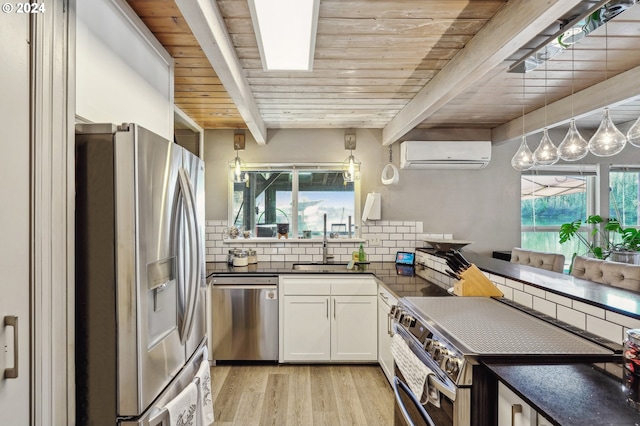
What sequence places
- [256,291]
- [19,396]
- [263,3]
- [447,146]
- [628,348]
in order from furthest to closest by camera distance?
[447,146] < [256,291] < [263,3] < [628,348] < [19,396]

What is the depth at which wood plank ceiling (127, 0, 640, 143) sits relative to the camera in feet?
4.98

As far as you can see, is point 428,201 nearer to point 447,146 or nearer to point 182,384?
point 447,146

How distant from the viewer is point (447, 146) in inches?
137

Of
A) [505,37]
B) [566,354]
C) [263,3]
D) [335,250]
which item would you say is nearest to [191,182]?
[263,3]

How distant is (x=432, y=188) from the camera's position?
370 cm

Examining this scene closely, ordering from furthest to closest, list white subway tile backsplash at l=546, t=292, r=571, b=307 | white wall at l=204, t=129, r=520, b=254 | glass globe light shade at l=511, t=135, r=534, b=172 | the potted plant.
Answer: white wall at l=204, t=129, r=520, b=254, the potted plant, glass globe light shade at l=511, t=135, r=534, b=172, white subway tile backsplash at l=546, t=292, r=571, b=307

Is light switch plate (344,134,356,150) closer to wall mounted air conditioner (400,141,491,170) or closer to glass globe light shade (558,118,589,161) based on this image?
wall mounted air conditioner (400,141,491,170)

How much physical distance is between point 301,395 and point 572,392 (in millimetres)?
2006

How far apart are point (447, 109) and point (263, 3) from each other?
2.22 metres

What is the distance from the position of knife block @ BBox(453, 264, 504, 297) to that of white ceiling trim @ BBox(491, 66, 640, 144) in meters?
1.60

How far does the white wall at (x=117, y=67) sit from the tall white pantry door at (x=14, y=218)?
0.90ft

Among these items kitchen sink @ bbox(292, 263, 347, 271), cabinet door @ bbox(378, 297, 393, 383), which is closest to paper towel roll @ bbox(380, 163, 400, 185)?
kitchen sink @ bbox(292, 263, 347, 271)

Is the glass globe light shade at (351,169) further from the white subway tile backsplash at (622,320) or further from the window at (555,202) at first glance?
the white subway tile backsplash at (622,320)

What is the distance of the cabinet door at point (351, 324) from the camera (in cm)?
299
